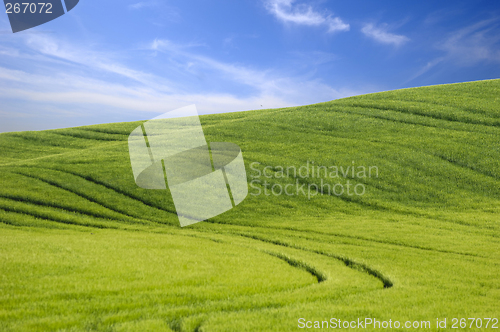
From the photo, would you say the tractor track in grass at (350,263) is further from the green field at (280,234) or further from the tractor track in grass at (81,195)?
the tractor track in grass at (81,195)

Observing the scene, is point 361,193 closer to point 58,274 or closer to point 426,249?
point 426,249

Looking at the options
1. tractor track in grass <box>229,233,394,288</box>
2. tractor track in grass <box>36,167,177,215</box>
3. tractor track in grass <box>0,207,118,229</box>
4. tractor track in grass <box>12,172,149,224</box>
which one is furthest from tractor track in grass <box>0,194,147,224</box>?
tractor track in grass <box>229,233,394,288</box>

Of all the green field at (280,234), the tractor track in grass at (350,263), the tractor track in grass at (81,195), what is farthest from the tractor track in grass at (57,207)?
the tractor track in grass at (350,263)

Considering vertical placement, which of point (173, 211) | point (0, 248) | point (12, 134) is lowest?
point (173, 211)

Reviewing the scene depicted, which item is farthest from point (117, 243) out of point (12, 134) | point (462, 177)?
point (12, 134)

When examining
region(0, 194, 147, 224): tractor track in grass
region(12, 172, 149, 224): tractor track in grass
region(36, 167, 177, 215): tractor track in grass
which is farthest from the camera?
region(36, 167, 177, 215): tractor track in grass

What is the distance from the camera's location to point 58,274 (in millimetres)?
11398

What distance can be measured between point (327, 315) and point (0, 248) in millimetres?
15210

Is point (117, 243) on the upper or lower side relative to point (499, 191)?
upper

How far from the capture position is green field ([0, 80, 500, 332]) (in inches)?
357

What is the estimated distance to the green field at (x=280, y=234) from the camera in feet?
29.8

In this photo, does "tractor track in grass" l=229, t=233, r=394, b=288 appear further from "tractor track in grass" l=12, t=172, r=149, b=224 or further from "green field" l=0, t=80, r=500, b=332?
"tractor track in grass" l=12, t=172, r=149, b=224

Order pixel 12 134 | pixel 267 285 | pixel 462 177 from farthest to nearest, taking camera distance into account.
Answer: pixel 12 134 → pixel 462 177 → pixel 267 285

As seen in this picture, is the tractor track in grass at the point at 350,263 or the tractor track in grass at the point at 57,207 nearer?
the tractor track in grass at the point at 350,263
